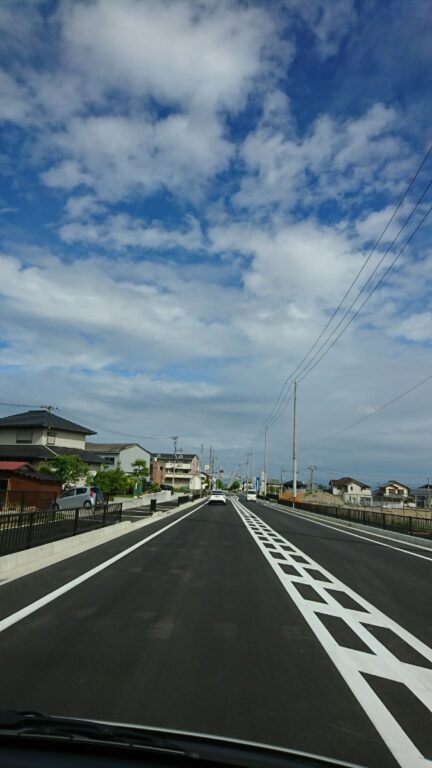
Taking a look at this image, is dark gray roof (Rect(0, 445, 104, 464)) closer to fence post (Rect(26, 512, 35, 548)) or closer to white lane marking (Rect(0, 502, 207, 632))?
Result: white lane marking (Rect(0, 502, 207, 632))

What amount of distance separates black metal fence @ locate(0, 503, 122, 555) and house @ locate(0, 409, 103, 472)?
36.6m

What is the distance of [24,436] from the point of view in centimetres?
5872

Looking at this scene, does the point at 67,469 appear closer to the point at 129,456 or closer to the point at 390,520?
the point at 390,520

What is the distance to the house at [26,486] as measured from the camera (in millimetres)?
23641

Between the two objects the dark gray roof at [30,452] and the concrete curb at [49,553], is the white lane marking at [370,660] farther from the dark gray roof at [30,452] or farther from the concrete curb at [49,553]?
the dark gray roof at [30,452]

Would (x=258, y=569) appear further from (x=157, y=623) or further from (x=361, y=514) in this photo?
(x=361, y=514)

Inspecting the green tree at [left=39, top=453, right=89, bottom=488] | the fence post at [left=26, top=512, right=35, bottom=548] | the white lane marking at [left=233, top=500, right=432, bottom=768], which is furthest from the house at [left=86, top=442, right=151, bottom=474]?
the white lane marking at [left=233, top=500, right=432, bottom=768]

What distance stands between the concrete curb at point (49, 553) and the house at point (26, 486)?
460cm

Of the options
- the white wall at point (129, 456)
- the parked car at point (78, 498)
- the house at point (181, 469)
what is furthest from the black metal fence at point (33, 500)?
the house at point (181, 469)

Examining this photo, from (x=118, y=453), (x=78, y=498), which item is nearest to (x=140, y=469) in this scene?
(x=118, y=453)

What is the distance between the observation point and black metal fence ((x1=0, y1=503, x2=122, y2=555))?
443 inches

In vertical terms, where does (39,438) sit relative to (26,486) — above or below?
above

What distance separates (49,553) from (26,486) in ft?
70.0

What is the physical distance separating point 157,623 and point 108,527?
511 inches
